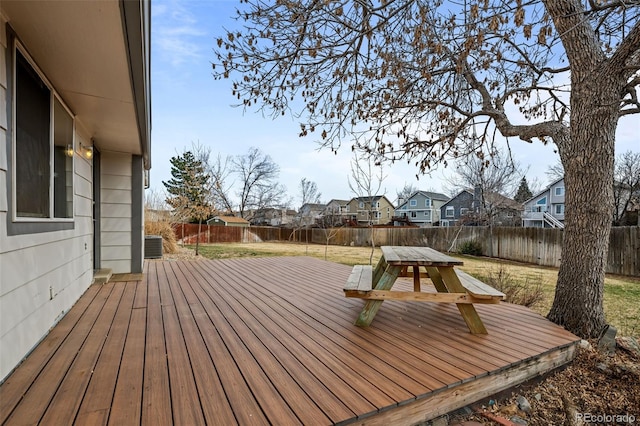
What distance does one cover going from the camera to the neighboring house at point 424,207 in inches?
1282

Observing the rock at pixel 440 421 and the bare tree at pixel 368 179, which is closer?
the rock at pixel 440 421

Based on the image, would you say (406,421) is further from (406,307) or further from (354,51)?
(354,51)

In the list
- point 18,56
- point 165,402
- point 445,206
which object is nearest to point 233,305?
point 165,402

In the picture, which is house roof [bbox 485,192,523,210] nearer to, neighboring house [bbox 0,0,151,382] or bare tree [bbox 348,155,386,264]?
bare tree [bbox 348,155,386,264]

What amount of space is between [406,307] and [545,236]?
10.2 m

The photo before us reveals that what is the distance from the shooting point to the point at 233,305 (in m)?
3.46

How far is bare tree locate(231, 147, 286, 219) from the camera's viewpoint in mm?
31094

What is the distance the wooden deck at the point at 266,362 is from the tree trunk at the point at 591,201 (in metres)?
0.39

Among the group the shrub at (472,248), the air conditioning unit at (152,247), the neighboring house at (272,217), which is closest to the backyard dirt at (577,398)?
the air conditioning unit at (152,247)

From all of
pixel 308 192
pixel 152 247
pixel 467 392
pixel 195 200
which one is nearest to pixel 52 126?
pixel 467 392

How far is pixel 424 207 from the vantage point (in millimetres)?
33438

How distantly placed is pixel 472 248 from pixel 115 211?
42.9 feet

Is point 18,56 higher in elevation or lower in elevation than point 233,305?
higher

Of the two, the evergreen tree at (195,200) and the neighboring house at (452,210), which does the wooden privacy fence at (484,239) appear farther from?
the neighboring house at (452,210)
